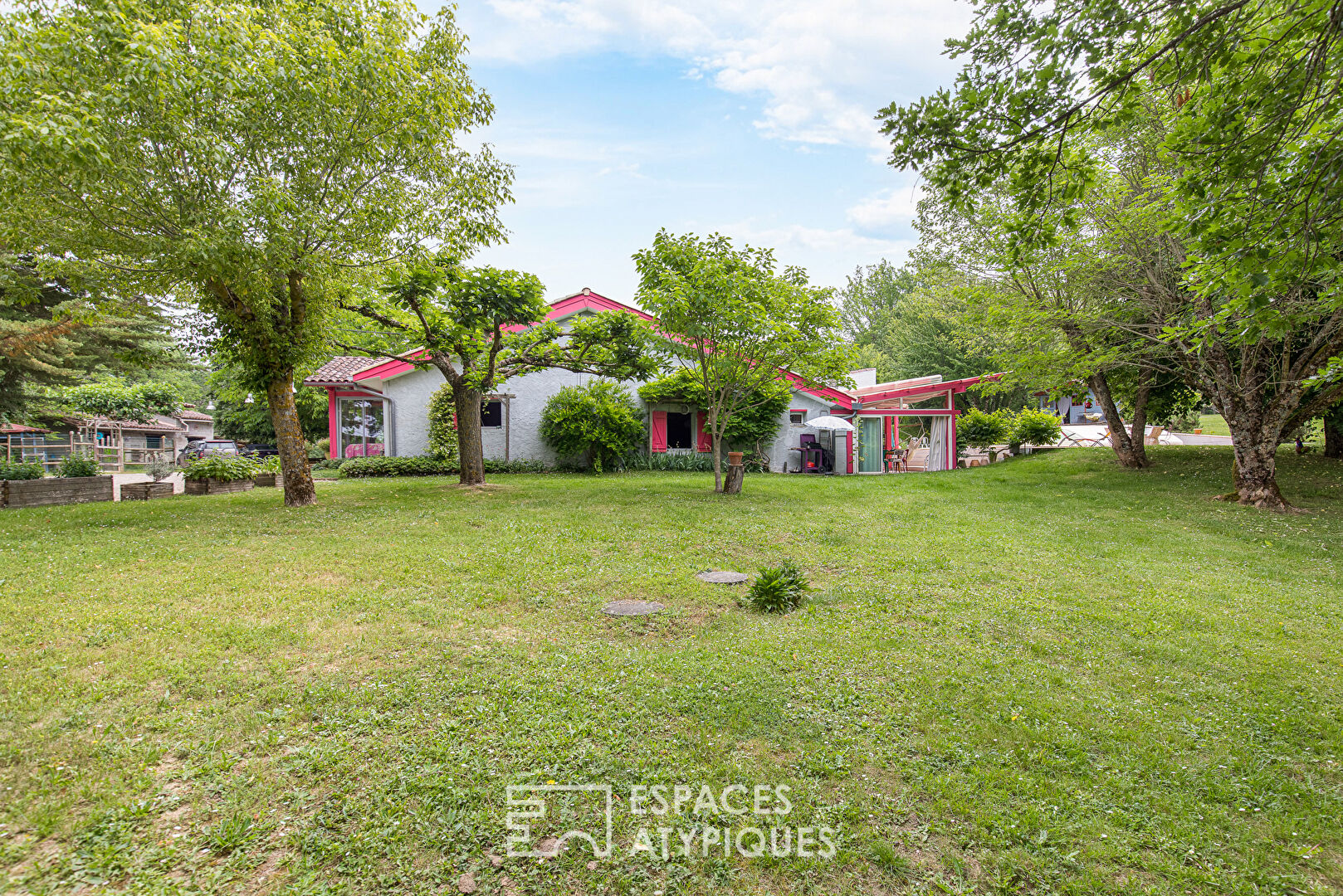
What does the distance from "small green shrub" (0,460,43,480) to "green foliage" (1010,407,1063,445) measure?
27.2m

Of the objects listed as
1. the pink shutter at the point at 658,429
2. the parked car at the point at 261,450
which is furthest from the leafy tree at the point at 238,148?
the parked car at the point at 261,450

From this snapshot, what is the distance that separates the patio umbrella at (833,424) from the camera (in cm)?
1841

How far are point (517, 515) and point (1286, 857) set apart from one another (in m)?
8.74

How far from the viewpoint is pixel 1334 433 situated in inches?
551

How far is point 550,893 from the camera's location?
2064 mm

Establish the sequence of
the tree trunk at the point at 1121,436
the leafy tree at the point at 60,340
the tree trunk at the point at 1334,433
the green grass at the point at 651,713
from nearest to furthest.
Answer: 1. the green grass at the point at 651,713
2. the leafy tree at the point at 60,340
3. the tree trunk at the point at 1334,433
4. the tree trunk at the point at 1121,436

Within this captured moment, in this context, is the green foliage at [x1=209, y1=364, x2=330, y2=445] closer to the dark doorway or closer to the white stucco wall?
the white stucco wall

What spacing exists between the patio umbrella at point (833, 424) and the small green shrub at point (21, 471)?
19.8 metres

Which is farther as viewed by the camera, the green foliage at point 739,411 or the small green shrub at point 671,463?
the small green shrub at point 671,463

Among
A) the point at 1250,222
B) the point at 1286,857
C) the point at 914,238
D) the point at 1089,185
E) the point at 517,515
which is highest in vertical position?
the point at 914,238

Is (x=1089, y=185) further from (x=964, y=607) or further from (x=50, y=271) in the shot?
(x=50, y=271)

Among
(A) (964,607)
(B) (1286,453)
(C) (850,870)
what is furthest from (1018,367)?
(C) (850,870)

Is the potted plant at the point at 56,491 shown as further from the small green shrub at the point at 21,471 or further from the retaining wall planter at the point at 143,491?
the small green shrub at the point at 21,471

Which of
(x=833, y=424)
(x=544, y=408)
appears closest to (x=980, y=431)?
(x=833, y=424)
